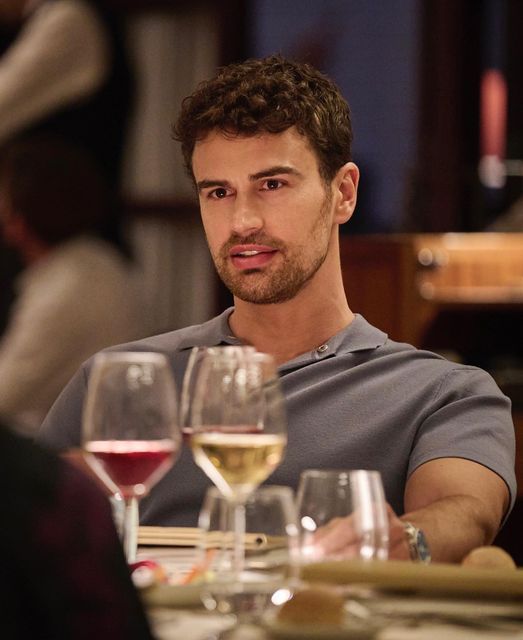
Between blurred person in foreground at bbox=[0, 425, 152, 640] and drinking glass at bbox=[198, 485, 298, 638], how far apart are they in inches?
15.3

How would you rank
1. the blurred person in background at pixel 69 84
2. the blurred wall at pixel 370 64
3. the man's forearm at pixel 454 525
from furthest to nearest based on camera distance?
1. the blurred wall at pixel 370 64
2. the blurred person in background at pixel 69 84
3. the man's forearm at pixel 454 525

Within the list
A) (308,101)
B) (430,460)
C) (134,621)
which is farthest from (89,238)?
(134,621)

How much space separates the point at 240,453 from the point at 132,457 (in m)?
0.09

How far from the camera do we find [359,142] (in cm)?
492

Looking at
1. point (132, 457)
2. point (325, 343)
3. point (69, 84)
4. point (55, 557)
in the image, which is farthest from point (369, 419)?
point (69, 84)

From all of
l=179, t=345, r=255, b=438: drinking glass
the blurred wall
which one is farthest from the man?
the blurred wall

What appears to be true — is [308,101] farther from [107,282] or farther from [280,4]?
[280,4]

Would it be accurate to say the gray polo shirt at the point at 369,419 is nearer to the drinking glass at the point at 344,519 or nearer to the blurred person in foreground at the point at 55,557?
the drinking glass at the point at 344,519

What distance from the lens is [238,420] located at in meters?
1.14

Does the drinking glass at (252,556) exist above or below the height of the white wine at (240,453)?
below

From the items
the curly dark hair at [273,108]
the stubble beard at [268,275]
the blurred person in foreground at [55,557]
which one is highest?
the curly dark hair at [273,108]

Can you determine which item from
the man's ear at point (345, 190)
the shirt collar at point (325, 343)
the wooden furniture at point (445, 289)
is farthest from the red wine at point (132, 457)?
the wooden furniture at point (445, 289)

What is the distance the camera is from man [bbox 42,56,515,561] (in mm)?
1691

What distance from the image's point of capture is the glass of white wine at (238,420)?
114cm
